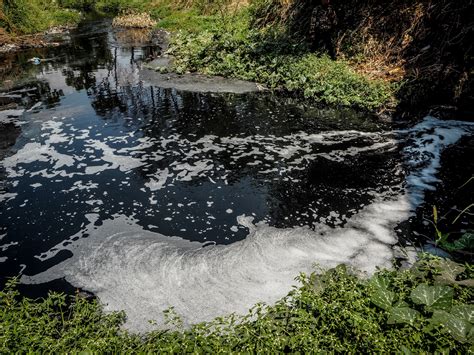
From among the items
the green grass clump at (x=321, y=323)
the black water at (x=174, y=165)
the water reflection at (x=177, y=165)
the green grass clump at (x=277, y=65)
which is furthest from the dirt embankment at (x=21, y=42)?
the green grass clump at (x=321, y=323)

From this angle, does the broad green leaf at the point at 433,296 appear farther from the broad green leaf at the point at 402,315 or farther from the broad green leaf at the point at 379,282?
the broad green leaf at the point at 379,282

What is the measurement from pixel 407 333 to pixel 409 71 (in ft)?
26.4

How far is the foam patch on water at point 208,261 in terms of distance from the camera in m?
3.66

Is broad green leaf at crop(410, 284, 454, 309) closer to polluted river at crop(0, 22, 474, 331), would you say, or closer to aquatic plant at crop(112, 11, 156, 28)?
polluted river at crop(0, 22, 474, 331)

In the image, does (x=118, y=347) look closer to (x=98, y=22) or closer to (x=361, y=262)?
(x=361, y=262)

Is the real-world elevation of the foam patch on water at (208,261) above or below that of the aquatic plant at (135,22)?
below

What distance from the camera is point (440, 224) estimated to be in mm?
4641

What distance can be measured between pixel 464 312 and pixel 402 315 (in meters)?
0.45

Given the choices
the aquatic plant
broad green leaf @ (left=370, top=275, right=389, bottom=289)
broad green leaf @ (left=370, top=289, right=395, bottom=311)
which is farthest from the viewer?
the aquatic plant

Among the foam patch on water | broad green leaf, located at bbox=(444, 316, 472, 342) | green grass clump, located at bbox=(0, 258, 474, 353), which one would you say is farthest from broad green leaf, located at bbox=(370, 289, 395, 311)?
the foam patch on water

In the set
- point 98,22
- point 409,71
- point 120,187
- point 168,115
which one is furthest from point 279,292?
point 98,22

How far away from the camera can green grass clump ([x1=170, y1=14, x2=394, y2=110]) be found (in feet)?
29.1

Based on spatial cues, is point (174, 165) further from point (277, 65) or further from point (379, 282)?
point (277, 65)

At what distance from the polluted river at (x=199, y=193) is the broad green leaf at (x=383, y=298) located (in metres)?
0.87
